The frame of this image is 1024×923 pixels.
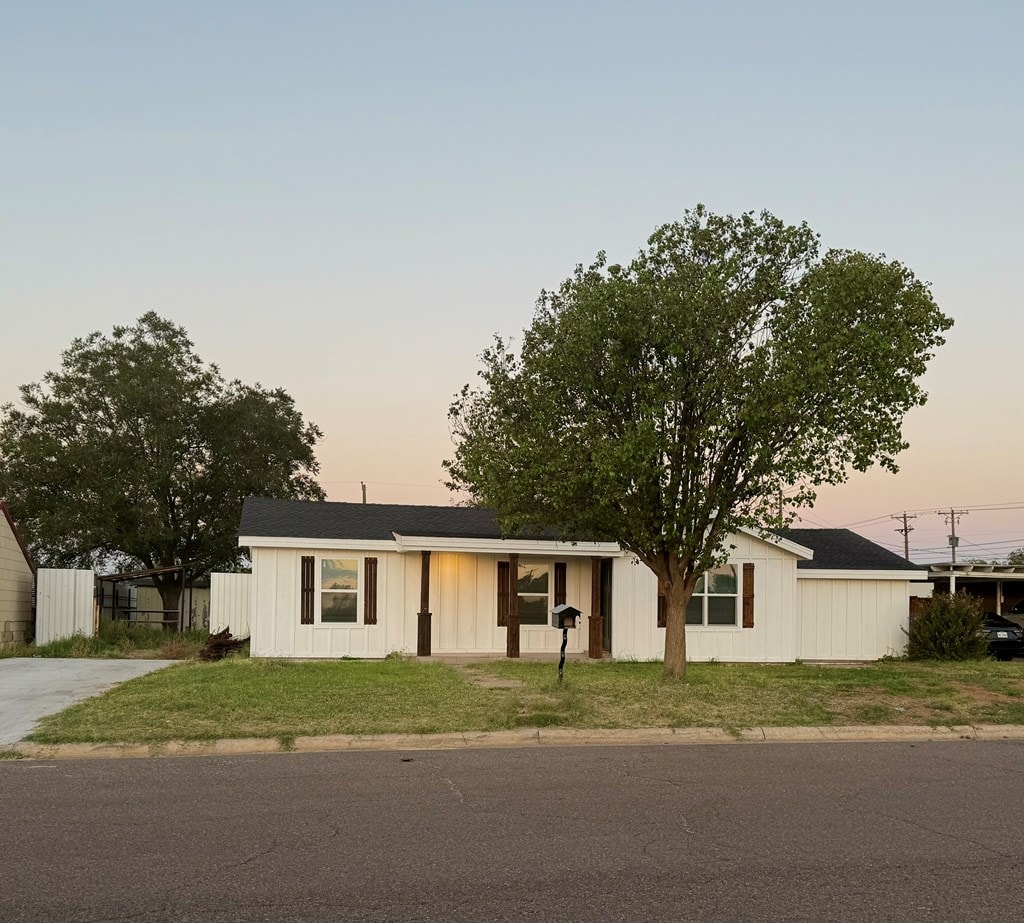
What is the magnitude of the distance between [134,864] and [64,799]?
2312 mm

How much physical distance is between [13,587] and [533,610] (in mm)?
12691

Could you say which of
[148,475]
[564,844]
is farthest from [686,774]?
[148,475]

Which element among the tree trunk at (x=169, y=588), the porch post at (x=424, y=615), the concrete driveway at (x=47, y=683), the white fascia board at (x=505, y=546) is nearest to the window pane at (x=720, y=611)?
the white fascia board at (x=505, y=546)

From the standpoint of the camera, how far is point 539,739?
11.9 metres

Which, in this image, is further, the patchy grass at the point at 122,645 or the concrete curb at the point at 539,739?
the patchy grass at the point at 122,645

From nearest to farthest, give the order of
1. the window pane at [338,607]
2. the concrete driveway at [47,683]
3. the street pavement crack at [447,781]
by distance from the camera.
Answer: the street pavement crack at [447,781] < the concrete driveway at [47,683] < the window pane at [338,607]

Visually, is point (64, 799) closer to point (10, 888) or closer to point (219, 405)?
point (10, 888)

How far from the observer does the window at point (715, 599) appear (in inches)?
961

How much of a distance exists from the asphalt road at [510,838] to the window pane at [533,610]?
13.4 meters

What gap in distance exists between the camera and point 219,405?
4762 centimetres

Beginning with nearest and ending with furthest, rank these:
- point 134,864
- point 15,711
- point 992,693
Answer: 1. point 134,864
2. point 15,711
3. point 992,693

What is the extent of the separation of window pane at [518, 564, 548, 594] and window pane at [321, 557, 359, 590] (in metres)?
3.74

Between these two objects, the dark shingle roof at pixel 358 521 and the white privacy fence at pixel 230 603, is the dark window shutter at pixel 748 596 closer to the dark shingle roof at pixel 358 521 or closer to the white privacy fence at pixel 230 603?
the dark shingle roof at pixel 358 521

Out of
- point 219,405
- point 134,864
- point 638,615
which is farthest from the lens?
point 219,405
